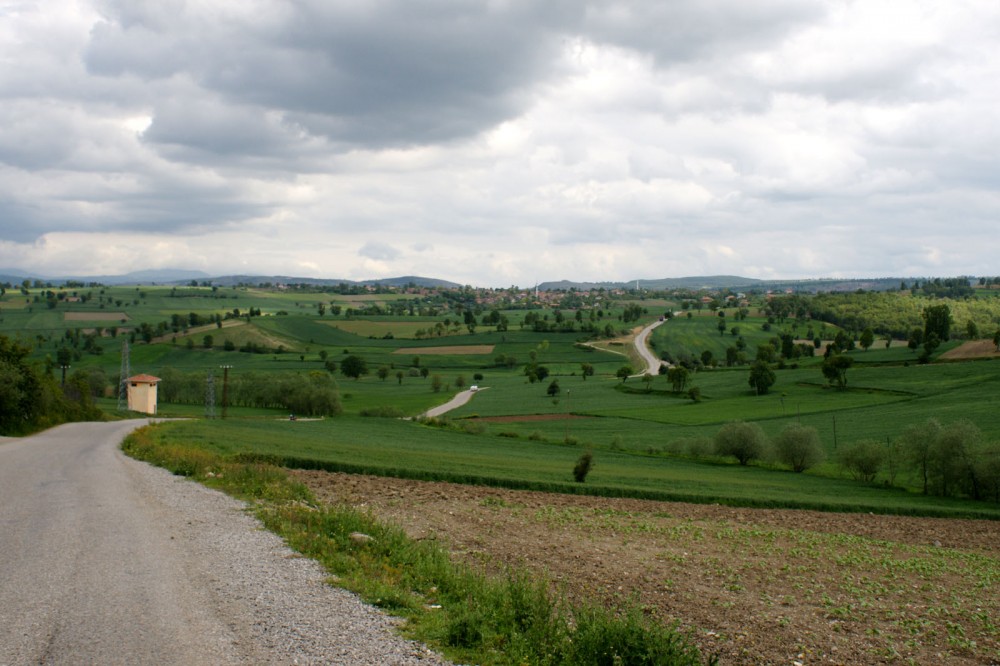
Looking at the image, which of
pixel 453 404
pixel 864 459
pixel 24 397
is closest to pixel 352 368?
pixel 453 404

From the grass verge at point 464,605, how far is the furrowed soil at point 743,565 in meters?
1.34

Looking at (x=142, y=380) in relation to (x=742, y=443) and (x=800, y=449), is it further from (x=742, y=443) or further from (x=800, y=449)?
(x=800, y=449)

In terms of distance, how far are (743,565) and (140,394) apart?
252 feet

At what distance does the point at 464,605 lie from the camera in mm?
10719

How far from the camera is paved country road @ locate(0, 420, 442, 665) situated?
8656 mm

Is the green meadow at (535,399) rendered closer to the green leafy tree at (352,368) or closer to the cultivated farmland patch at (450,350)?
the cultivated farmland patch at (450,350)

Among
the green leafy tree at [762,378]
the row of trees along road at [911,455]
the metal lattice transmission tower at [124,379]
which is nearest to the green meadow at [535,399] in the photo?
the row of trees along road at [911,455]

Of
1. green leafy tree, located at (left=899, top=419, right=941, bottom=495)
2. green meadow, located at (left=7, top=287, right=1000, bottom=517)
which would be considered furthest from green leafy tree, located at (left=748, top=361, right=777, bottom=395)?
green leafy tree, located at (left=899, top=419, right=941, bottom=495)

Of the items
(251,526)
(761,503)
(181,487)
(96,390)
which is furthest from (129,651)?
(96,390)

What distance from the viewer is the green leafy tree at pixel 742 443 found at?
54.1m

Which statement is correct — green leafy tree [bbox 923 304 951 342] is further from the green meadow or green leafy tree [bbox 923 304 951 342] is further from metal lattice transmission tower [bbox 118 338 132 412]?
metal lattice transmission tower [bbox 118 338 132 412]

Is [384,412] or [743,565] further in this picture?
[384,412]

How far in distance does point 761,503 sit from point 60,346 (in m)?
131

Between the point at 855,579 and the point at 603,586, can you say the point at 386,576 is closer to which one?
the point at 603,586
